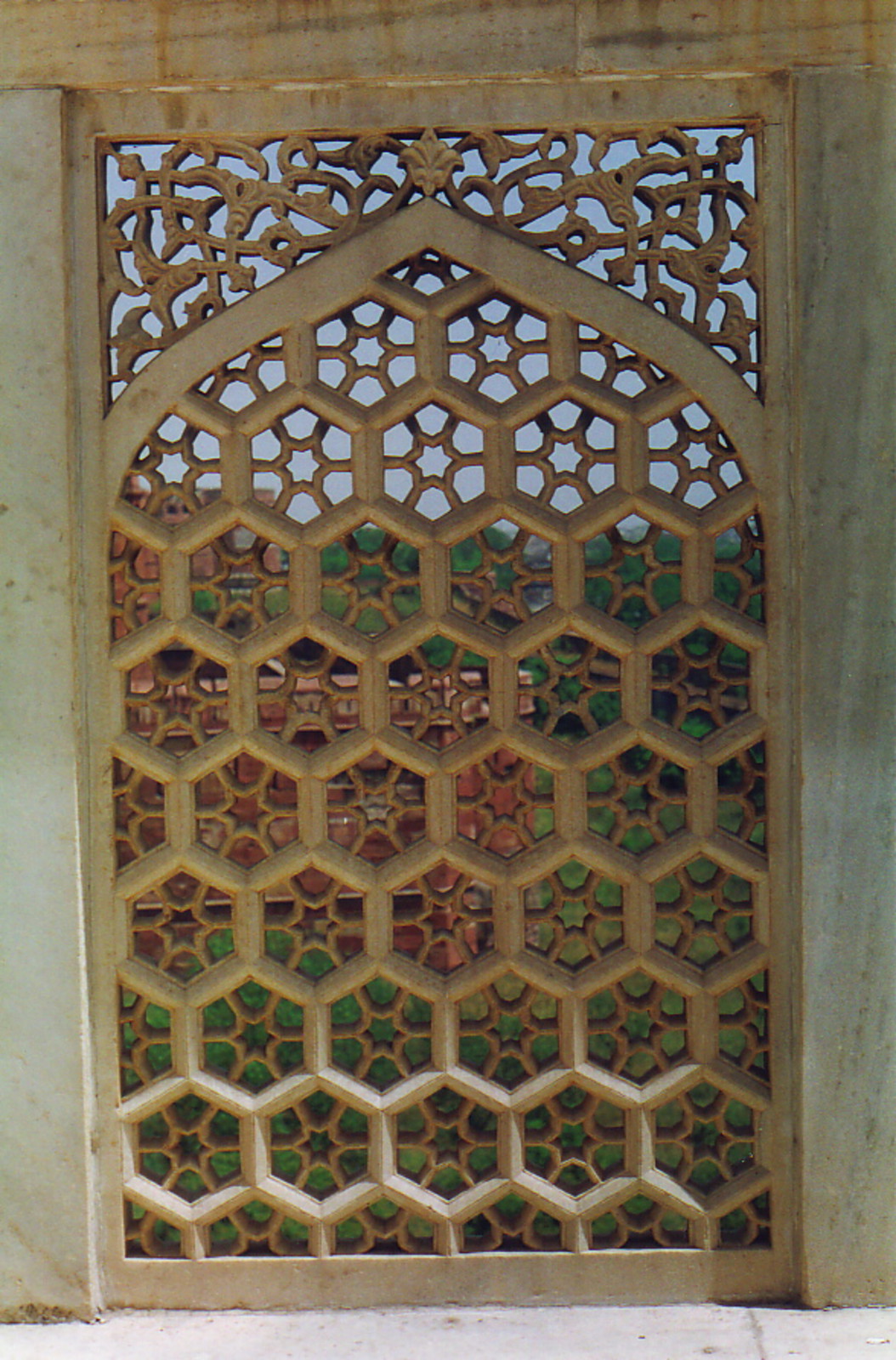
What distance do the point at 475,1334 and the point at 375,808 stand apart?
163 centimetres

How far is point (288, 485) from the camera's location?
88.1 inches

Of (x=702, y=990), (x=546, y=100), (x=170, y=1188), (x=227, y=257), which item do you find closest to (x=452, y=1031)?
(x=702, y=990)

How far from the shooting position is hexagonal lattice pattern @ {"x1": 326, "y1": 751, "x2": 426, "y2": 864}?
228 cm

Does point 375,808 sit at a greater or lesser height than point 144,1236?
greater

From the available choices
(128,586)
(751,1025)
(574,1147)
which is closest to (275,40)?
(128,586)

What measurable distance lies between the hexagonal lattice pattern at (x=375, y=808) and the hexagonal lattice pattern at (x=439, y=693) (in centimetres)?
11

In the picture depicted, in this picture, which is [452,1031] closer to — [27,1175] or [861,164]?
[27,1175]

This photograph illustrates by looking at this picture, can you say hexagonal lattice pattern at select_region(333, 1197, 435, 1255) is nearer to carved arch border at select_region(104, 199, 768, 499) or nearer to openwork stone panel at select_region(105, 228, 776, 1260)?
openwork stone panel at select_region(105, 228, 776, 1260)

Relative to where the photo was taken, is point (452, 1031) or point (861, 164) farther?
point (452, 1031)

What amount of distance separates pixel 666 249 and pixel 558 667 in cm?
78

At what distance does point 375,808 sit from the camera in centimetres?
363

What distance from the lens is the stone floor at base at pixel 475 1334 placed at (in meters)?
2.20

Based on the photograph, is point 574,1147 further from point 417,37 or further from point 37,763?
point 417,37

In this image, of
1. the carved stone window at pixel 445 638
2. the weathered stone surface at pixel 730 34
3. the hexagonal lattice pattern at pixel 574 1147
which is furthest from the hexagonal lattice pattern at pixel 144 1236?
the weathered stone surface at pixel 730 34
